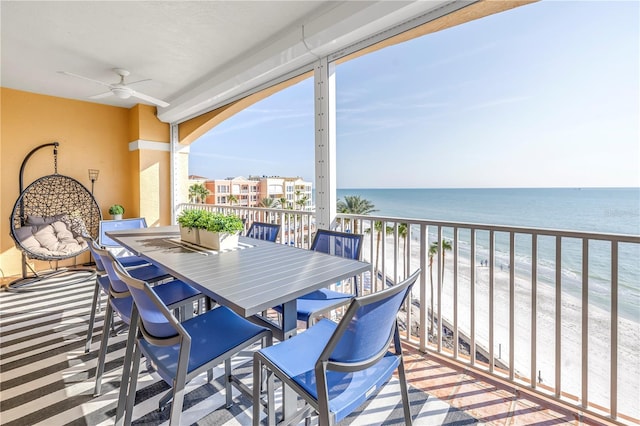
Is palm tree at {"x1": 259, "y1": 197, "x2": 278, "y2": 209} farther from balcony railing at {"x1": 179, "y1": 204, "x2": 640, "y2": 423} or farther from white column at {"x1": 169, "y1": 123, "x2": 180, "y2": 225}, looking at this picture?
balcony railing at {"x1": 179, "y1": 204, "x2": 640, "y2": 423}

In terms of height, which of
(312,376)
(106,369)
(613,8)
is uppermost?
(613,8)

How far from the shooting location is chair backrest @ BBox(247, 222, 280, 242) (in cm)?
276

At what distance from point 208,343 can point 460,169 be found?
22.9 metres

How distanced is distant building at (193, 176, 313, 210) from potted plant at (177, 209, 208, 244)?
15569 millimetres

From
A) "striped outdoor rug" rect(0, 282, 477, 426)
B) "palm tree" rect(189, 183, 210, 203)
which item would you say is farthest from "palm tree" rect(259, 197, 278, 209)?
"striped outdoor rug" rect(0, 282, 477, 426)

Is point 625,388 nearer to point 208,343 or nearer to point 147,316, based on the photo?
point 208,343

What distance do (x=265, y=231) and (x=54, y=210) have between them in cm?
429

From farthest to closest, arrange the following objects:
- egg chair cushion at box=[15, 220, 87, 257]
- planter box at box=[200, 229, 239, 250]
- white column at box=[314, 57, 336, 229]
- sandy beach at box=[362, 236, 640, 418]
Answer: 1. sandy beach at box=[362, 236, 640, 418]
2. egg chair cushion at box=[15, 220, 87, 257]
3. white column at box=[314, 57, 336, 229]
4. planter box at box=[200, 229, 239, 250]

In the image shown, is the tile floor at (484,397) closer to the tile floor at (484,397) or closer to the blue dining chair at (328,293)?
the tile floor at (484,397)

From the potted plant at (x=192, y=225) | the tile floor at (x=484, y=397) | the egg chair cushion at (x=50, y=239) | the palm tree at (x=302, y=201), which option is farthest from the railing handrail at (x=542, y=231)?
the palm tree at (x=302, y=201)

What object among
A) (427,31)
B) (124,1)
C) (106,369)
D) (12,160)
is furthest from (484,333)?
(12,160)

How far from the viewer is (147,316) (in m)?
1.21

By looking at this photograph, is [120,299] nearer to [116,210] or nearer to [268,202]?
[116,210]

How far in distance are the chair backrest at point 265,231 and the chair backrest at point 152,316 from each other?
1.54 meters
